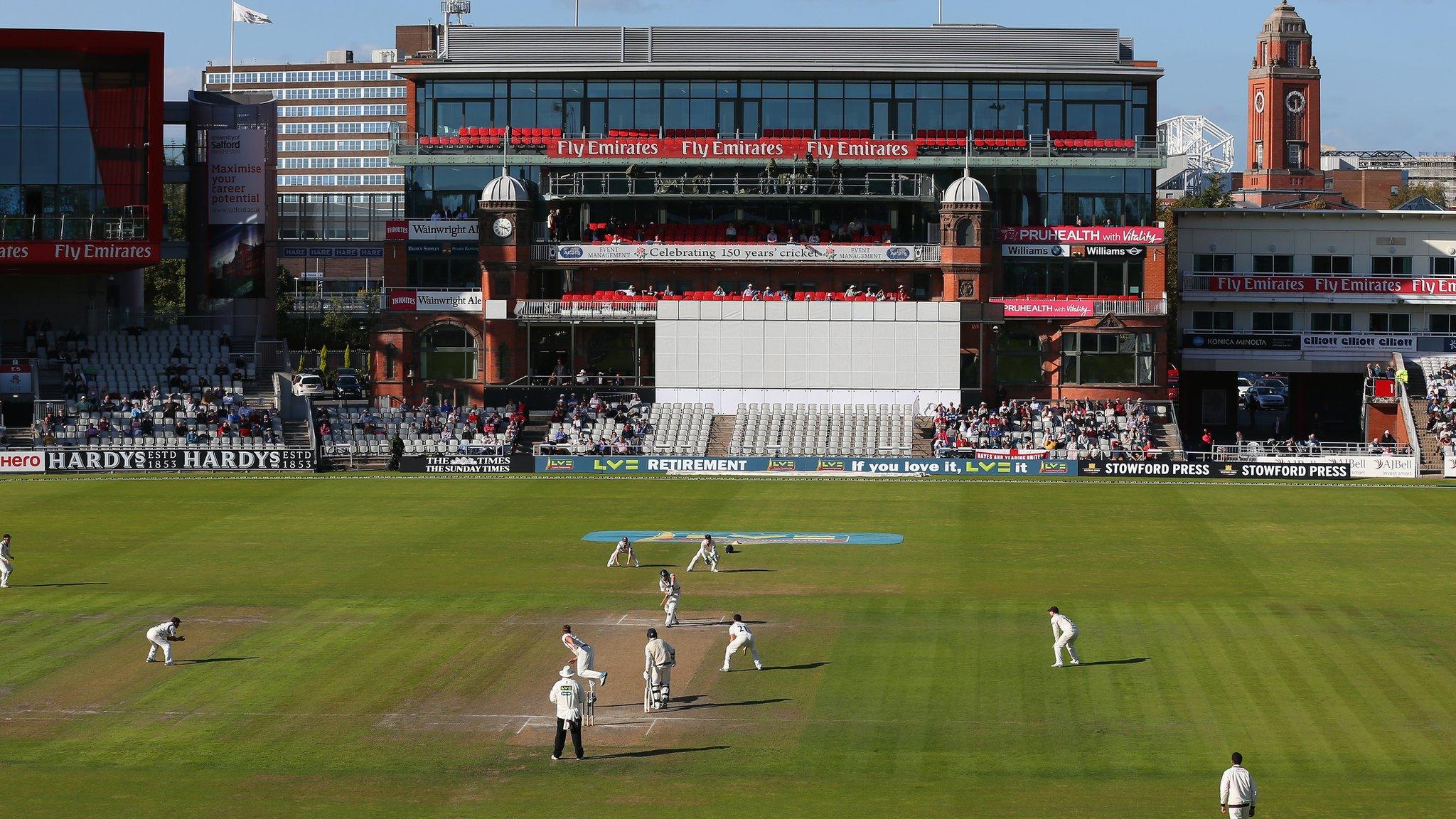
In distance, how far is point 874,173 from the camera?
8044 centimetres

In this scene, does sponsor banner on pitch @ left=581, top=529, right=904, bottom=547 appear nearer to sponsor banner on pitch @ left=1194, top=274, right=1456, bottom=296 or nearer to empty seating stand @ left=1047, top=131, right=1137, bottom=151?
empty seating stand @ left=1047, top=131, right=1137, bottom=151

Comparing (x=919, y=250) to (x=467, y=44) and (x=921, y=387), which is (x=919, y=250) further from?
(x=467, y=44)

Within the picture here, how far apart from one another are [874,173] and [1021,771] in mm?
55464

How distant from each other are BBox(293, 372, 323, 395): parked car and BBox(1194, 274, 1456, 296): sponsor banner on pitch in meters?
41.6

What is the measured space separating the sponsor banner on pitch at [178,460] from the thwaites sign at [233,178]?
53.1 ft

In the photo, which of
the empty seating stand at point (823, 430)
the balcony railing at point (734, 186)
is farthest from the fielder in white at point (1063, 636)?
the balcony railing at point (734, 186)

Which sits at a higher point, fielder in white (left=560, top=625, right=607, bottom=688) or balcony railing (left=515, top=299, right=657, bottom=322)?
balcony railing (left=515, top=299, right=657, bottom=322)

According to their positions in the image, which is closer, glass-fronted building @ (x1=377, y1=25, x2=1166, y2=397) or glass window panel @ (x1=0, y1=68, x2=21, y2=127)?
glass window panel @ (x1=0, y1=68, x2=21, y2=127)

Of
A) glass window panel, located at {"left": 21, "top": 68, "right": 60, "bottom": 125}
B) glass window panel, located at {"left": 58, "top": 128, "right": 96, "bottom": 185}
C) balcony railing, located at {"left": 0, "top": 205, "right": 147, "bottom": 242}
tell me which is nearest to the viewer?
balcony railing, located at {"left": 0, "top": 205, "right": 147, "bottom": 242}

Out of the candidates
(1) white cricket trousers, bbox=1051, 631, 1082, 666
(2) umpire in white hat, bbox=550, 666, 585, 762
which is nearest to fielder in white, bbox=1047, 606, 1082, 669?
(1) white cricket trousers, bbox=1051, 631, 1082, 666

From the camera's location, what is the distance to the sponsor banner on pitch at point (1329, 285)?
8388 cm

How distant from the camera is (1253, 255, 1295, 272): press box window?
84.9 metres

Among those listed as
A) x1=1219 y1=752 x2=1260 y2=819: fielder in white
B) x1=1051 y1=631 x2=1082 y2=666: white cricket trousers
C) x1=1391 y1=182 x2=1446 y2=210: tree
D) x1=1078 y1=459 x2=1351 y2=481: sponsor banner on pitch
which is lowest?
x1=1219 y1=752 x2=1260 y2=819: fielder in white

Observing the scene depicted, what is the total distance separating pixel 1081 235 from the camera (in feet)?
264
